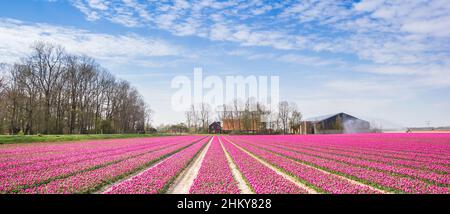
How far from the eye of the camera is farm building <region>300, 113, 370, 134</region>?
418ft

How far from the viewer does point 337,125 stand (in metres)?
126

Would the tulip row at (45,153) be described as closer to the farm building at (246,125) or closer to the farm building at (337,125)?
the farm building at (246,125)

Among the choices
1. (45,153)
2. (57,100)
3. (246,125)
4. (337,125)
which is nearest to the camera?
(45,153)

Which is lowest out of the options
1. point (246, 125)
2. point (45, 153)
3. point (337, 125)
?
point (45, 153)

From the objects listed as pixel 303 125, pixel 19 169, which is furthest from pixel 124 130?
pixel 19 169

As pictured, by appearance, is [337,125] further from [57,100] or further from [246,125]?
[57,100]

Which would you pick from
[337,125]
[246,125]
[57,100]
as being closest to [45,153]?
[57,100]

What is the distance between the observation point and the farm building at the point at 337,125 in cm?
12750

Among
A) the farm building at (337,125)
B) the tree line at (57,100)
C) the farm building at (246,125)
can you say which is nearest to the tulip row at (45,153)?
the tree line at (57,100)

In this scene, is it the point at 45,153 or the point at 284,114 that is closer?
the point at 45,153

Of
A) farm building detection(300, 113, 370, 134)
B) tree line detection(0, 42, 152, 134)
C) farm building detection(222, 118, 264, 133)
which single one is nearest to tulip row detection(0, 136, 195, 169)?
tree line detection(0, 42, 152, 134)

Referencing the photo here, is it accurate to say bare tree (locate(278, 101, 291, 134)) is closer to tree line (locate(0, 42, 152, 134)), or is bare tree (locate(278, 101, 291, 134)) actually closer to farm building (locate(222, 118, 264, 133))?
farm building (locate(222, 118, 264, 133))

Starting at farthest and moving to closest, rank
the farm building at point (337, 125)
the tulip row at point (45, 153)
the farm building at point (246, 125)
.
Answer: the farm building at point (337, 125) < the farm building at point (246, 125) < the tulip row at point (45, 153)

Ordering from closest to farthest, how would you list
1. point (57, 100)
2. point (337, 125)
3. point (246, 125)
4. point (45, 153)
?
1. point (45, 153)
2. point (57, 100)
3. point (246, 125)
4. point (337, 125)
